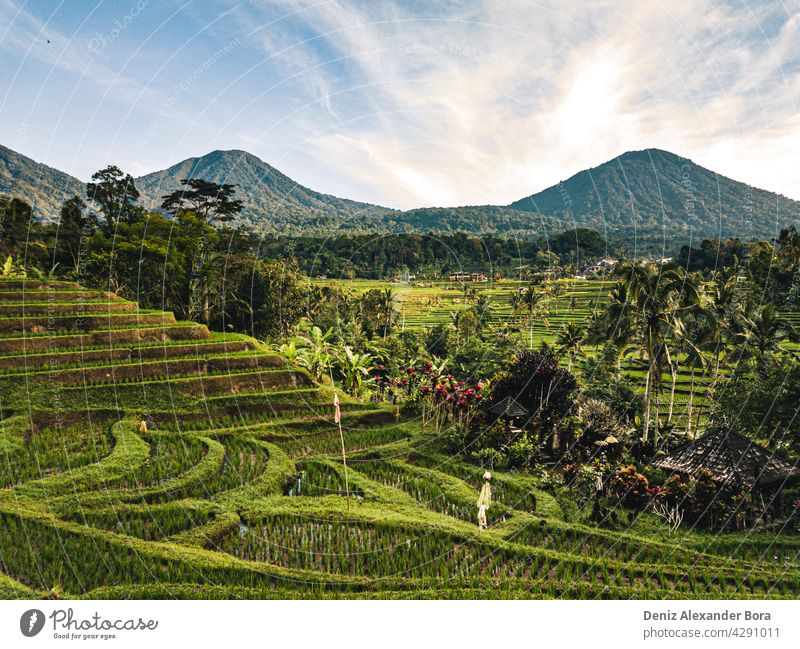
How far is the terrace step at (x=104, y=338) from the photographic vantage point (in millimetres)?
14078

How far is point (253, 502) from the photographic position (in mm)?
9328

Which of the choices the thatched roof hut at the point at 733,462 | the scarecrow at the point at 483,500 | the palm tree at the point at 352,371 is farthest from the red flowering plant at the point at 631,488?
the palm tree at the point at 352,371

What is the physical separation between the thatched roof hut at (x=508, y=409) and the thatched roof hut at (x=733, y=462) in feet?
12.4

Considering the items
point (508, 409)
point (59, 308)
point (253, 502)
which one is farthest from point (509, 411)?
point (59, 308)

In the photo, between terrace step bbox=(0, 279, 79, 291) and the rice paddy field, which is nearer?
terrace step bbox=(0, 279, 79, 291)

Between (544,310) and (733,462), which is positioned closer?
(733,462)

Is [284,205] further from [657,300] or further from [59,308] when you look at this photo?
[657,300]

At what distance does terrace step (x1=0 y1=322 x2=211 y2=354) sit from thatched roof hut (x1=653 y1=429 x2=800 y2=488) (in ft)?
49.6

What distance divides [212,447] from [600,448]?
986cm

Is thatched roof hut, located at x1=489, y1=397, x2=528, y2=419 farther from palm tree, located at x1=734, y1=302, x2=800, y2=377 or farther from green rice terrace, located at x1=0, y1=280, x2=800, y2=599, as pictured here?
palm tree, located at x1=734, y1=302, x2=800, y2=377

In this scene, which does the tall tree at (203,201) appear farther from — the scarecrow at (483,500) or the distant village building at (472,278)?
the scarecrow at (483,500)

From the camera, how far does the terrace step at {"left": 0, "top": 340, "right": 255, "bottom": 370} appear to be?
13547 mm

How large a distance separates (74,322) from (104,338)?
132cm

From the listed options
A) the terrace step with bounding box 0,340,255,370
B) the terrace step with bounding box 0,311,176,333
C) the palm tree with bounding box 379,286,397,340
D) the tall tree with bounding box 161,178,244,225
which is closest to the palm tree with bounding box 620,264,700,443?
the terrace step with bounding box 0,340,255,370
